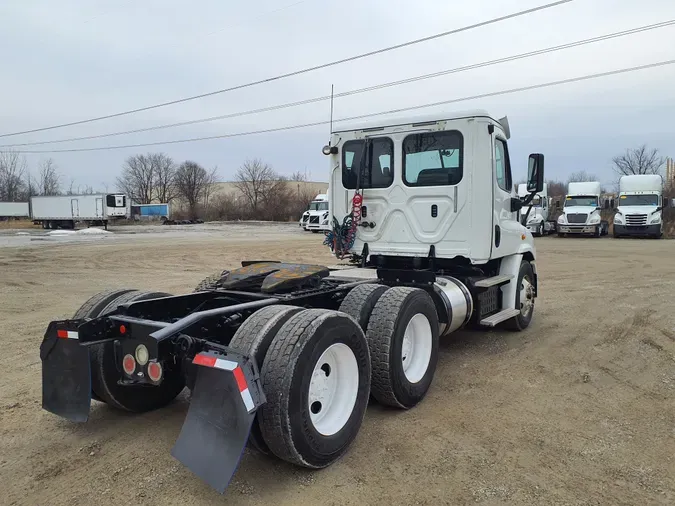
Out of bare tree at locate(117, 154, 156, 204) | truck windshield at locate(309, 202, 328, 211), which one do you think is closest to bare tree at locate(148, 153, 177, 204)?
bare tree at locate(117, 154, 156, 204)

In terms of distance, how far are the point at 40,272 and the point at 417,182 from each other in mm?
11786

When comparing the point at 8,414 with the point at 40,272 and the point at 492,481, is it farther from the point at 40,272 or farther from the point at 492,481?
the point at 40,272

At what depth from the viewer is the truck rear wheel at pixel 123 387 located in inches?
150

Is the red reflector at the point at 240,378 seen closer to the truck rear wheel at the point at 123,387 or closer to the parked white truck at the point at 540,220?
the truck rear wheel at the point at 123,387

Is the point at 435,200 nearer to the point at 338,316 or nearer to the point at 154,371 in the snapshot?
the point at 338,316

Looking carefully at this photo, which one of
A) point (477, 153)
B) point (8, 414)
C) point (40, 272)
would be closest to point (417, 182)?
point (477, 153)

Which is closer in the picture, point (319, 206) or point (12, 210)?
point (319, 206)

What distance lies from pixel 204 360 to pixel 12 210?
212 ft

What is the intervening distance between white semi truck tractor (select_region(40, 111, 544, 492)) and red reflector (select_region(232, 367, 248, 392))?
1cm

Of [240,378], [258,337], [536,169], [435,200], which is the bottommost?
[240,378]

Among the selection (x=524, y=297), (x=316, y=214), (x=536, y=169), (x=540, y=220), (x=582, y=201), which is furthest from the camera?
(x=316, y=214)

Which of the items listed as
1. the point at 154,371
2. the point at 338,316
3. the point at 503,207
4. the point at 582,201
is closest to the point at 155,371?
the point at 154,371

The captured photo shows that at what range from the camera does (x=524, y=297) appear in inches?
287

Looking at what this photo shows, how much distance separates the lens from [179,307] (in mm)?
4473
